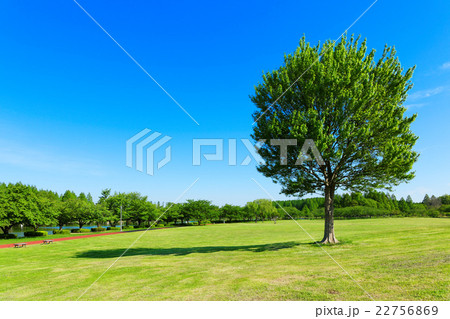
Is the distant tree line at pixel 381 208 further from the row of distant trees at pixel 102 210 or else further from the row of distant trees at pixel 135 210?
the row of distant trees at pixel 102 210

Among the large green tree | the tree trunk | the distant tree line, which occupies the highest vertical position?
the large green tree

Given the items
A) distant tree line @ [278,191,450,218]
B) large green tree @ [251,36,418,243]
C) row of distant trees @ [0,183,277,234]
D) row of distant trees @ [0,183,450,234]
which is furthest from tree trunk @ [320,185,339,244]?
distant tree line @ [278,191,450,218]

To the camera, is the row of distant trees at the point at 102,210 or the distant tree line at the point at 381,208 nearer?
the row of distant trees at the point at 102,210

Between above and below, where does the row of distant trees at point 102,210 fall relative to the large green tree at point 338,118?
below

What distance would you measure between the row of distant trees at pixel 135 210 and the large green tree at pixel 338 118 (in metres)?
7.03

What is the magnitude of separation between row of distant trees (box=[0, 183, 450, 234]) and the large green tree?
23.1 ft

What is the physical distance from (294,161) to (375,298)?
1156 centimetres

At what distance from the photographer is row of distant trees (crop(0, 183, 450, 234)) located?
4388cm

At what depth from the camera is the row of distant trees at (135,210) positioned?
144 feet

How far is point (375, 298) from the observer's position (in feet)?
21.4

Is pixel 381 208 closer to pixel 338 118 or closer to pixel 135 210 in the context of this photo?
pixel 135 210

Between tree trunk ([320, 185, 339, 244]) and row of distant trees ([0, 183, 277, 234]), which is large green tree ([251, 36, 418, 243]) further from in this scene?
row of distant trees ([0, 183, 277, 234])

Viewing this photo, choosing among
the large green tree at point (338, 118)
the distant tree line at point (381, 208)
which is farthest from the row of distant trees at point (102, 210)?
the large green tree at point (338, 118)
